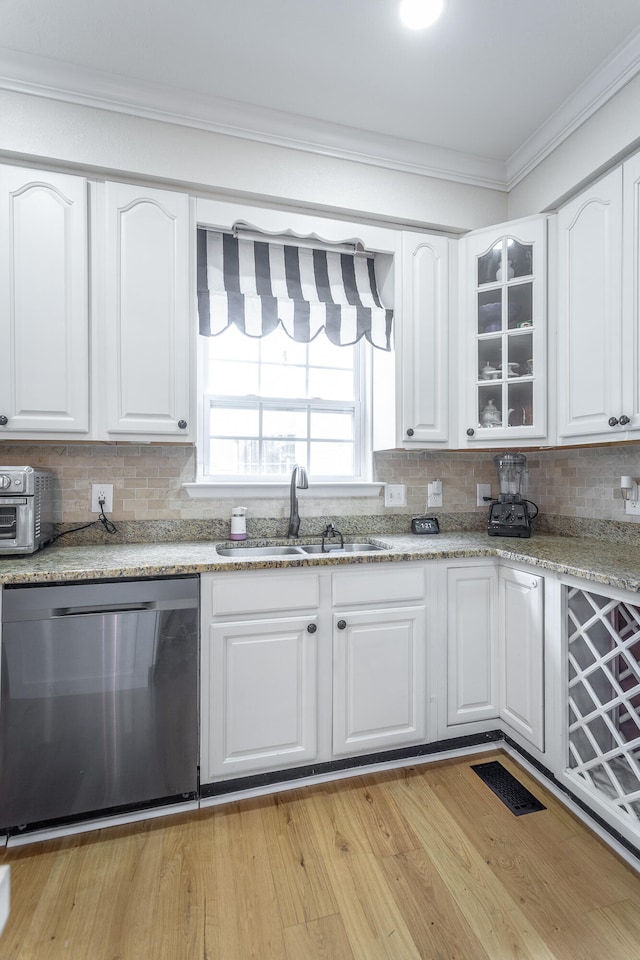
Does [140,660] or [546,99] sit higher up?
[546,99]

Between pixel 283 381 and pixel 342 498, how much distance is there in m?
0.70

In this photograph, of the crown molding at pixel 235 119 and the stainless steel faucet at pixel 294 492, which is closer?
the crown molding at pixel 235 119

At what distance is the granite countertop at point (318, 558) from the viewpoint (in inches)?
65.4

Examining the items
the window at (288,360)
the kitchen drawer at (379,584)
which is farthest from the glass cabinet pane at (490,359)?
the kitchen drawer at (379,584)

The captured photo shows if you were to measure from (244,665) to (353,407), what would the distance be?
149 centimetres

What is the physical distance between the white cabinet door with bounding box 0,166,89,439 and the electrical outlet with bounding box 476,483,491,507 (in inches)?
80.5

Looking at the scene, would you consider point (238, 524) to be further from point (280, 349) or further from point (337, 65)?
point (337, 65)

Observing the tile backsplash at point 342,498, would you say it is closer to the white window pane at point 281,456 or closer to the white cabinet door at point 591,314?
the white window pane at point 281,456

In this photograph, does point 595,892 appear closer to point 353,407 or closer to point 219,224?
point 353,407

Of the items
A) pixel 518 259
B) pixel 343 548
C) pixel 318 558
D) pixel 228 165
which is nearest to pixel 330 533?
pixel 343 548

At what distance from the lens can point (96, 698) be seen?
5.58ft

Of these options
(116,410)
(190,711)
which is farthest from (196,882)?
(116,410)

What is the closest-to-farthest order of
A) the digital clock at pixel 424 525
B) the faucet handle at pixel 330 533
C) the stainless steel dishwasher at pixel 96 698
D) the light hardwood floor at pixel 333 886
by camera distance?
the light hardwood floor at pixel 333 886
the stainless steel dishwasher at pixel 96 698
the faucet handle at pixel 330 533
the digital clock at pixel 424 525

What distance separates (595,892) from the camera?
4.78 ft
